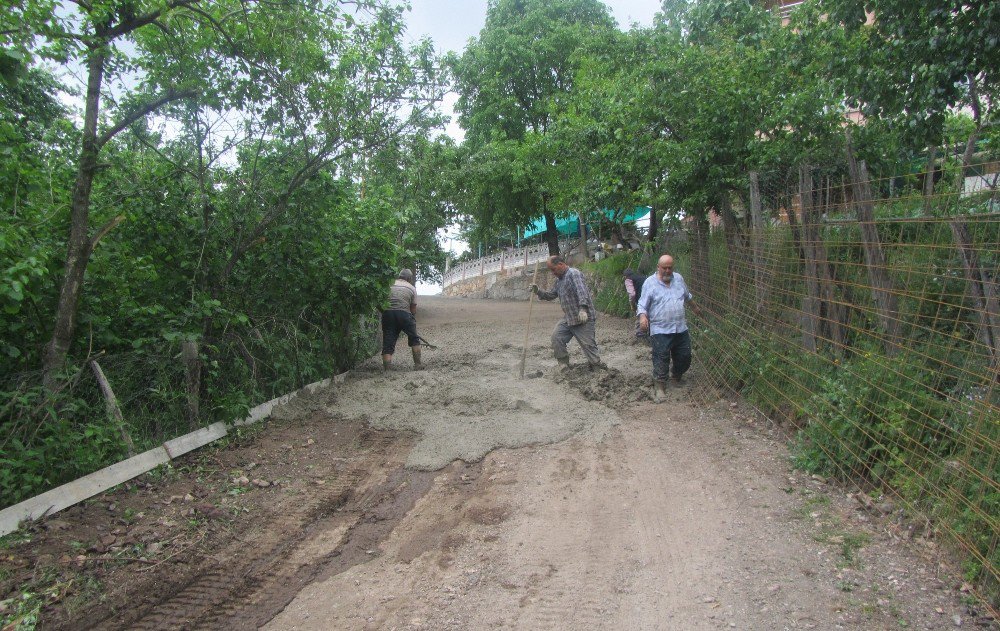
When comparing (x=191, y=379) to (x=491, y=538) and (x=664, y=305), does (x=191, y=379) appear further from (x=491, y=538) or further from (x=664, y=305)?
(x=664, y=305)

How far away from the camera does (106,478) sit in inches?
216

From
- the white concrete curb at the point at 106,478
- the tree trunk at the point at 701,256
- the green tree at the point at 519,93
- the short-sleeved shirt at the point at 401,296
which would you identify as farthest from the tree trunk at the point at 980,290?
the green tree at the point at 519,93

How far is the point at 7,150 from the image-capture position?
16.5ft

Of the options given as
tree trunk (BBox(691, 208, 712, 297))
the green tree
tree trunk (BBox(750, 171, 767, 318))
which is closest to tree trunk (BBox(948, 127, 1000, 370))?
tree trunk (BBox(750, 171, 767, 318))

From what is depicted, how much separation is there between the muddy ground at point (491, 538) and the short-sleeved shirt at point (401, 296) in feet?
Answer: 10.3

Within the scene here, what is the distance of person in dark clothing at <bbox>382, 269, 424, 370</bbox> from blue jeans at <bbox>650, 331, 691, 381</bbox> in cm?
385

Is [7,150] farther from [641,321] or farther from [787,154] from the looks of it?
[787,154]

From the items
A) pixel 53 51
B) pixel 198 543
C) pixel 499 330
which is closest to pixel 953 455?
pixel 198 543

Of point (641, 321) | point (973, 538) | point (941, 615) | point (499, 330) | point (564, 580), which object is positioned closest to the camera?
point (941, 615)

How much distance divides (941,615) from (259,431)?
241 inches

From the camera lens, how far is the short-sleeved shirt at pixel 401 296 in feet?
34.3

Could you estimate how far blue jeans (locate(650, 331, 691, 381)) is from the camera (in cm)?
802

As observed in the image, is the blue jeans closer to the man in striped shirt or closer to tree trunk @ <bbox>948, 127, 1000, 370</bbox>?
the man in striped shirt

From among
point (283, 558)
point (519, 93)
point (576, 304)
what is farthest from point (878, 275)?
point (519, 93)
